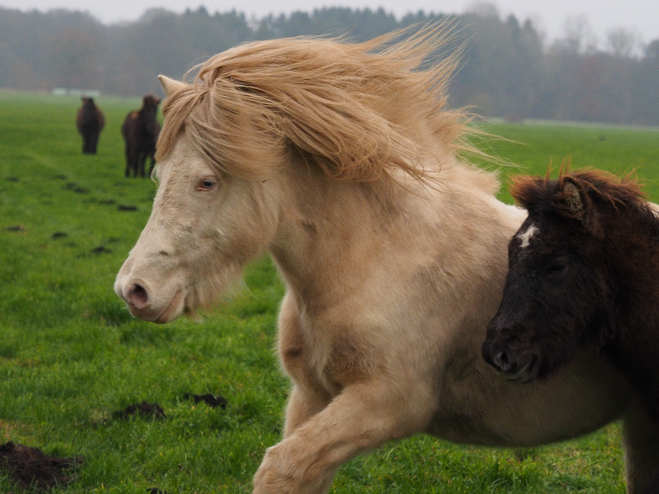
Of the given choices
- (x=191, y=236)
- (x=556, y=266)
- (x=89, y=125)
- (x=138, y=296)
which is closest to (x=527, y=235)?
(x=556, y=266)

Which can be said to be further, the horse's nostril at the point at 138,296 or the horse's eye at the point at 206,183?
the horse's eye at the point at 206,183

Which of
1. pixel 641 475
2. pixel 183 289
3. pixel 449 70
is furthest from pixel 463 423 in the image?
pixel 449 70

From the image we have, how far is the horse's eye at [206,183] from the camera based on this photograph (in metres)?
2.88

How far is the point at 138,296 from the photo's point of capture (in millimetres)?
2746

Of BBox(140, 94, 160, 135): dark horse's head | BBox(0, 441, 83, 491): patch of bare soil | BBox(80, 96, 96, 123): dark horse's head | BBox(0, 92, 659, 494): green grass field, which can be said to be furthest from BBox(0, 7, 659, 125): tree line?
BBox(0, 441, 83, 491): patch of bare soil

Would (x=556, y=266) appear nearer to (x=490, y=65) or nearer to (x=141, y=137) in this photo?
(x=141, y=137)

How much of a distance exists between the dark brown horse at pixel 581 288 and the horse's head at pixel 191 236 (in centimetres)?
106

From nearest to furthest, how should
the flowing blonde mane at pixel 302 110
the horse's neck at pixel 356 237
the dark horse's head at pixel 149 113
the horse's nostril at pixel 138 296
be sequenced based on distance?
1. the horse's nostril at pixel 138 296
2. the flowing blonde mane at pixel 302 110
3. the horse's neck at pixel 356 237
4. the dark horse's head at pixel 149 113

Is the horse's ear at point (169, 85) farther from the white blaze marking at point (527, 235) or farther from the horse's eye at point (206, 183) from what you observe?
the white blaze marking at point (527, 235)

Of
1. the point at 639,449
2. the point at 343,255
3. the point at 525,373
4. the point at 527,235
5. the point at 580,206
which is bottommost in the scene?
the point at 639,449

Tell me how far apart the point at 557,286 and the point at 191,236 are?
4.84ft

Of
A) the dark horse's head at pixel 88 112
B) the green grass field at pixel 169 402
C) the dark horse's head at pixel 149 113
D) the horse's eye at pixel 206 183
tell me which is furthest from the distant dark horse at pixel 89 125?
the horse's eye at pixel 206 183

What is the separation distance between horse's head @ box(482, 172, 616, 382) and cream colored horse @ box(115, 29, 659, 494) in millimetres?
239

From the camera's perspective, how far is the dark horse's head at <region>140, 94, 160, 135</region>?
20.8 metres
